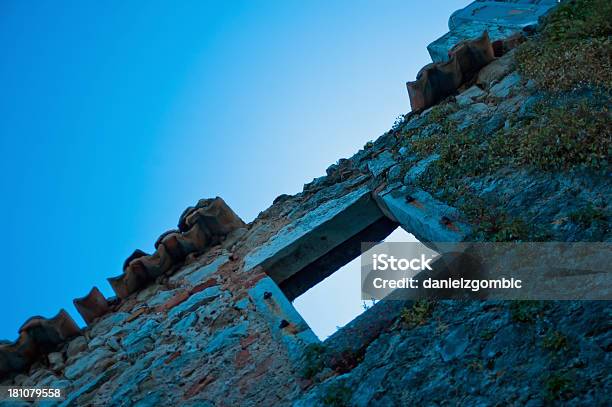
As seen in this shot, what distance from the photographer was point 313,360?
9.99 feet

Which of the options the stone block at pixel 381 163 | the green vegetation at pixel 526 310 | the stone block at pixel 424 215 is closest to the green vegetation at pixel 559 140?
the stone block at pixel 424 215

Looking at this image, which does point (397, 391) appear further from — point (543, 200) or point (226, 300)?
point (226, 300)

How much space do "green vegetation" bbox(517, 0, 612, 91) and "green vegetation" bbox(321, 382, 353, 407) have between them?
2.30m

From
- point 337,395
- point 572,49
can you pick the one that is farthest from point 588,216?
point 572,49

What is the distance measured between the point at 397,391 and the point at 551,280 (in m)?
0.79

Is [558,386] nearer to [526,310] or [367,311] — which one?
[526,310]

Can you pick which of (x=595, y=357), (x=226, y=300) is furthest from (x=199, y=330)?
(x=595, y=357)

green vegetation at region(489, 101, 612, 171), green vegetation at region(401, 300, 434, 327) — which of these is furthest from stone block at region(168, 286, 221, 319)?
green vegetation at region(489, 101, 612, 171)

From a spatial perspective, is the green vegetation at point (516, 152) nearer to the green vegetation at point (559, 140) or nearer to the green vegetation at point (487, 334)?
the green vegetation at point (559, 140)

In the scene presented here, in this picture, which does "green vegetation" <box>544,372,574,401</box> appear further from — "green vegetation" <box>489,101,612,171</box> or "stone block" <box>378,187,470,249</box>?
"green vegetation" <box>489,101,612,171</box>

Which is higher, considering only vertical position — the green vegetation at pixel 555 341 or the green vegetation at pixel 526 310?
the green vegetation at pixel 526 310

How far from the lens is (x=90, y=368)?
4043mm

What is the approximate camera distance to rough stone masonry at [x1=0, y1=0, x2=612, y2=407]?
2389mm

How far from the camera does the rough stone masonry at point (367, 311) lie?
239cm
